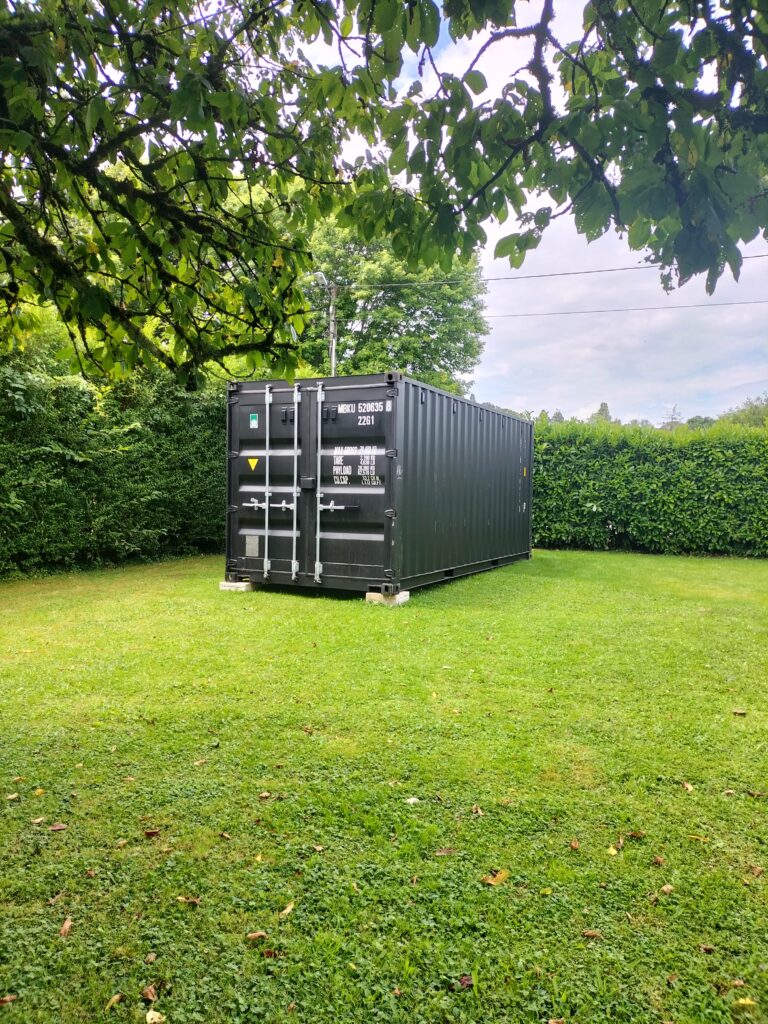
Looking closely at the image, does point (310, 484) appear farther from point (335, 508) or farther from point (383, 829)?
point (383, 829)

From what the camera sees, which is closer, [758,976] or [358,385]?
[758,976]

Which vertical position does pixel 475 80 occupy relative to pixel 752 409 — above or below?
below

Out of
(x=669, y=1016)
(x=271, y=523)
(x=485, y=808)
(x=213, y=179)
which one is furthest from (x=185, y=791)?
(x=271, y=523)

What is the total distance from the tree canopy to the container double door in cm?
359

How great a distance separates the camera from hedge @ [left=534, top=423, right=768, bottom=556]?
44.2 ft

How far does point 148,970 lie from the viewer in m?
1.90

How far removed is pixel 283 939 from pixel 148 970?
0.40 metres

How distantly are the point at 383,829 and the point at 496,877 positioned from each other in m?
0.52

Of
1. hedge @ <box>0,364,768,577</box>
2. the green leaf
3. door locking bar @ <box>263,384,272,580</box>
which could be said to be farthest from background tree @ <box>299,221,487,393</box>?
the green leaf

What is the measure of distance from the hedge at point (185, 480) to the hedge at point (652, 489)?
23 mm

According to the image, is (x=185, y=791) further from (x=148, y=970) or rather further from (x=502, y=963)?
(x=502, y=963)

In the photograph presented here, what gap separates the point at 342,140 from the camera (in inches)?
140

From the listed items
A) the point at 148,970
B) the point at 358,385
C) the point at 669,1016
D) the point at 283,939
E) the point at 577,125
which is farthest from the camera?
the point at 358,385

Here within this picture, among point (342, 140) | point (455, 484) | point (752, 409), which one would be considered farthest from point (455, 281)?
point (752, 409)
